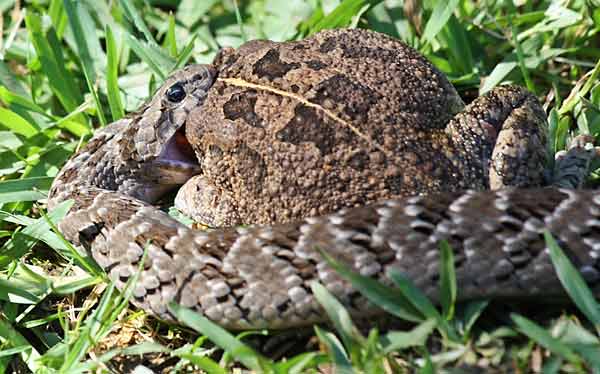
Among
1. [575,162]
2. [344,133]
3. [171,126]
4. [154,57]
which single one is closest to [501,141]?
[575,162]

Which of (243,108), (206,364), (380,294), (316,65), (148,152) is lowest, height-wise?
(206,364)

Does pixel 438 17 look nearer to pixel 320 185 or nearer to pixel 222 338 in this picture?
pixel 320 185

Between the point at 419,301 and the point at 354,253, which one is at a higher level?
the point at 354,253

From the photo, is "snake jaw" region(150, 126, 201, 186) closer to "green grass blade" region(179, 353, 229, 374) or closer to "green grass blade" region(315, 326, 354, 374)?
"green grass blade" region(179, 353, 229, 374)

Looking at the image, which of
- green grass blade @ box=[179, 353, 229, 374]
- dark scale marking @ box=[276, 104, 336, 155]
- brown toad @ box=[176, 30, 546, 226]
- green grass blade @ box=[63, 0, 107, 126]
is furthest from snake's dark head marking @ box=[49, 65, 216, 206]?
green grass blade @ box=[179, 353, 229, 374]

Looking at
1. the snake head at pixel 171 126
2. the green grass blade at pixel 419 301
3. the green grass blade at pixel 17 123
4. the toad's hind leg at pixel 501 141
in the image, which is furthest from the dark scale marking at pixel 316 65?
the green grass blade at pixel 17 123

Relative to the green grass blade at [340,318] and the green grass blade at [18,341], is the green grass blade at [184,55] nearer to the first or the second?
the green grass blade at [18,341]

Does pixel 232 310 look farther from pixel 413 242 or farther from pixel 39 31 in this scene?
pixel 39 31
